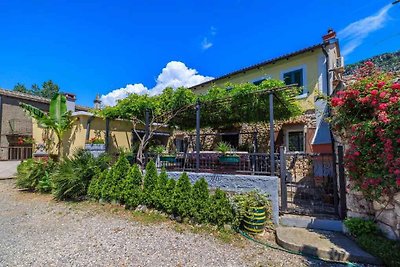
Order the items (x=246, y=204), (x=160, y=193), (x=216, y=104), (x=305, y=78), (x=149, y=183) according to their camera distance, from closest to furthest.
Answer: (x=246, y=204) → (x=160, y=193) → (x=149, y=183) → (x=216, y=104) → (x=305, y=78)

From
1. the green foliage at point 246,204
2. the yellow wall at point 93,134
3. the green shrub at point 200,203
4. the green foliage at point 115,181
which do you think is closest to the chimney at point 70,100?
the yellow wall at point 93,134

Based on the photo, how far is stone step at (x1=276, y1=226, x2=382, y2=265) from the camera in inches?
176

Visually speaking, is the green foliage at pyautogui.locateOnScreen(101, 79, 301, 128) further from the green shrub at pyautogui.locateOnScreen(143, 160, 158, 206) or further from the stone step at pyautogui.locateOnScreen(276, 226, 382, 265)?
the stone step at pyautogui.locateOnScreen(276, 226, 382, 265)

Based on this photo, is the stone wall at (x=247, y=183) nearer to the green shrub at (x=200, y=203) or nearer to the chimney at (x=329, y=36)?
the green shrub at (x=200, y=203)

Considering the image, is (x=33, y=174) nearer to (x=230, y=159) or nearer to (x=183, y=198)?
(x=183, y=198)

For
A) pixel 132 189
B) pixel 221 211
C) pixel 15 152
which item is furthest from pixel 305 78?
pixel 15 152

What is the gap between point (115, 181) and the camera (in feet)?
27.8

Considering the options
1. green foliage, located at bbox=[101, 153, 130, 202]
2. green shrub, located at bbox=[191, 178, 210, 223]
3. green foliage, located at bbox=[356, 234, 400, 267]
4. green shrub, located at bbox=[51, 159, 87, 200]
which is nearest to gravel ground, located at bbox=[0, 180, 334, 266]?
green shrub, located at bbox=[191, 178, 210, 223]

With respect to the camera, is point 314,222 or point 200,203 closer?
point 314,222

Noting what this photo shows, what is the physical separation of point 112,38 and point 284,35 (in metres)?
12.0

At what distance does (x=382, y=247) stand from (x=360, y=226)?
751 mm

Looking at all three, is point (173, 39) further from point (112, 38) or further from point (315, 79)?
point (315, 79)

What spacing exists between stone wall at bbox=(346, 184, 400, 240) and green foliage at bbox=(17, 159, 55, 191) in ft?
42.8

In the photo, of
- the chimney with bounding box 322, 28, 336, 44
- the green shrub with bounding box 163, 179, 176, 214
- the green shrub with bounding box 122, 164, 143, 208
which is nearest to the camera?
the green shrub with bounding box 163, 179, 176, 214
